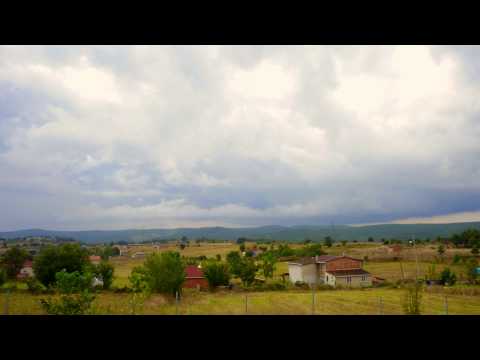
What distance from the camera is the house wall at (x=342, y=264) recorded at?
26891 mm

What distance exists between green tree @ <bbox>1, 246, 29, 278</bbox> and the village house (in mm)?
21779

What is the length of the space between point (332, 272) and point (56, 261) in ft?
65.5

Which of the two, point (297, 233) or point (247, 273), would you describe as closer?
point (247, 273)

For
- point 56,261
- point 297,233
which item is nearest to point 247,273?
point 56,261

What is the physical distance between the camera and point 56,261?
23.3m

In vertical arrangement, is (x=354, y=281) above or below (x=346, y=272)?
below

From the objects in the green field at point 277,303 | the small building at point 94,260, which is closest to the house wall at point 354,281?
the green field at point 277,303

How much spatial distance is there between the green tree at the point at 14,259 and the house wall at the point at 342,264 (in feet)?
78.8

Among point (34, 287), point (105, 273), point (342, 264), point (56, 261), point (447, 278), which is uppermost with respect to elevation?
point (56, 261)

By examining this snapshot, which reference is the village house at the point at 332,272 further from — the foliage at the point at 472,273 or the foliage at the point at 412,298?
the foliage at the point at 412,298

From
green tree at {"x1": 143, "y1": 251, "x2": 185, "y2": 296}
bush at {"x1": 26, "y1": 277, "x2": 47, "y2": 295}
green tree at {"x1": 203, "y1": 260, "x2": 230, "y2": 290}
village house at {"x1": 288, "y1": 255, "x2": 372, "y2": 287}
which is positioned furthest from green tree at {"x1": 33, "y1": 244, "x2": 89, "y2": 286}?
village house at {"x1": 288, "y1": 255, "x2": 372, "y2": 287}

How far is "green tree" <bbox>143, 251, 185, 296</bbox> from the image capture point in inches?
739

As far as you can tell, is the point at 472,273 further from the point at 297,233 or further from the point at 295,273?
the point at 297,233
